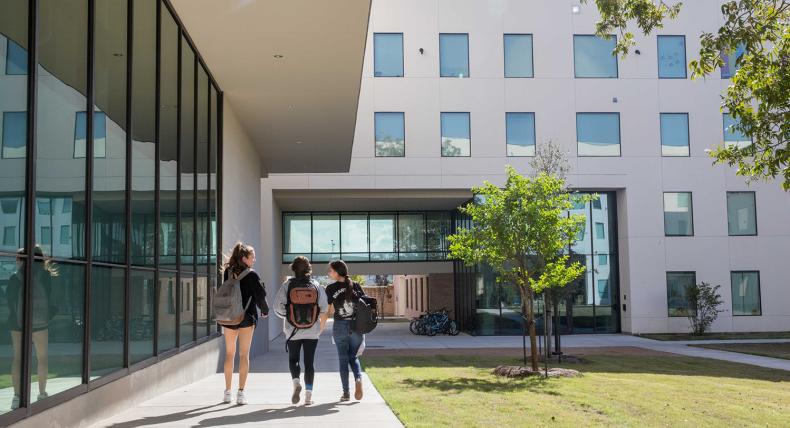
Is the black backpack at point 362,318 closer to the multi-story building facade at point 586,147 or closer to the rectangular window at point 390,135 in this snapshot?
the multi-story building facade at point 586,147

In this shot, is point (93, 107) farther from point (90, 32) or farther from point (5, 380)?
point (5, 380)

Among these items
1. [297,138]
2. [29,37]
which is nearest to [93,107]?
[29,37]

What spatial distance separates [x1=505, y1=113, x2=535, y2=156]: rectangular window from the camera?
28.6 m

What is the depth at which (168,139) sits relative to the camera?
10.7 m

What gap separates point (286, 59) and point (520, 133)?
Answer: 16849 mm

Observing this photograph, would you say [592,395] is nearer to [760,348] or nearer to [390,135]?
[760,348]

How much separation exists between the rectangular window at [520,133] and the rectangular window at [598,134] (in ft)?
5.56

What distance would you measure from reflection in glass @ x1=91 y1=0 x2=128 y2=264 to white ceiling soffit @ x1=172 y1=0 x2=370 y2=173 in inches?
99.8

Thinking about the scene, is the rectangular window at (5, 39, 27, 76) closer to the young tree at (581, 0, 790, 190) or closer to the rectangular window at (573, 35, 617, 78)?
the young tree at (581, 0, 790, 190)

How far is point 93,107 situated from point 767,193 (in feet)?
91.6

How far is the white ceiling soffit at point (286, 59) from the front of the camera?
10.8m

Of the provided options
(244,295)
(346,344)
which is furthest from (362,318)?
(244,295)

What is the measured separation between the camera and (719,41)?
27.1ft

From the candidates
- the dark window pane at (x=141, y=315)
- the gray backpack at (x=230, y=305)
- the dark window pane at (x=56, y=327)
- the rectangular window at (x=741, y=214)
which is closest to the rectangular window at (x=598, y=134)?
the rectangular window at (x=741, y=214)
